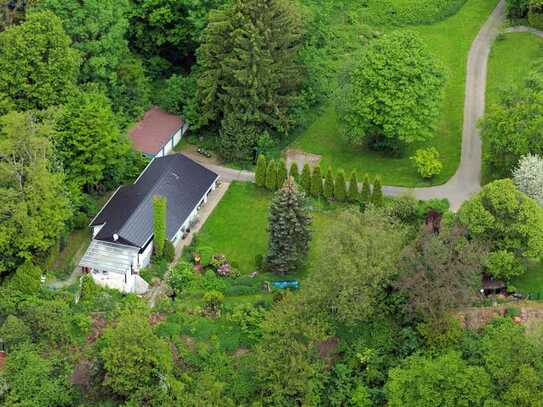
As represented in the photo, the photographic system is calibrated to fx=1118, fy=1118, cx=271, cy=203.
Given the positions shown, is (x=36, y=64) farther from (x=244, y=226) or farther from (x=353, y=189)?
(x=353, y=189)

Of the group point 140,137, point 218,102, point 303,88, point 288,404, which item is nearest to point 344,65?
point 303,88

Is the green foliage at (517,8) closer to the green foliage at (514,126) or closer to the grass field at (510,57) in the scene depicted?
the grass field at (510,57)

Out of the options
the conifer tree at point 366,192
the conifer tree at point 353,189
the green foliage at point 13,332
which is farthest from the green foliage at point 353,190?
the green foliage at point 13,332

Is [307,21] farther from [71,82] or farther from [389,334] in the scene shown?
[389,334]

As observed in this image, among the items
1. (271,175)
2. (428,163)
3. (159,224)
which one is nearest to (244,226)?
(271,175)

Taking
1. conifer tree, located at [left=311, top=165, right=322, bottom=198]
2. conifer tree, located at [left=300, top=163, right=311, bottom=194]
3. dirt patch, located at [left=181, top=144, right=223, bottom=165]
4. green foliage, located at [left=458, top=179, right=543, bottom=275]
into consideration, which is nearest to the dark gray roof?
dirt patch, located at [left=181, top=144, right=223, bottom=165]

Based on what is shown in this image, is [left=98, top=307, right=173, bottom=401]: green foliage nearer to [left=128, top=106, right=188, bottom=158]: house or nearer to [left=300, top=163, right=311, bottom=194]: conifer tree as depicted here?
[left=300, top=163, right=311, bottom=194]: conifer tree
